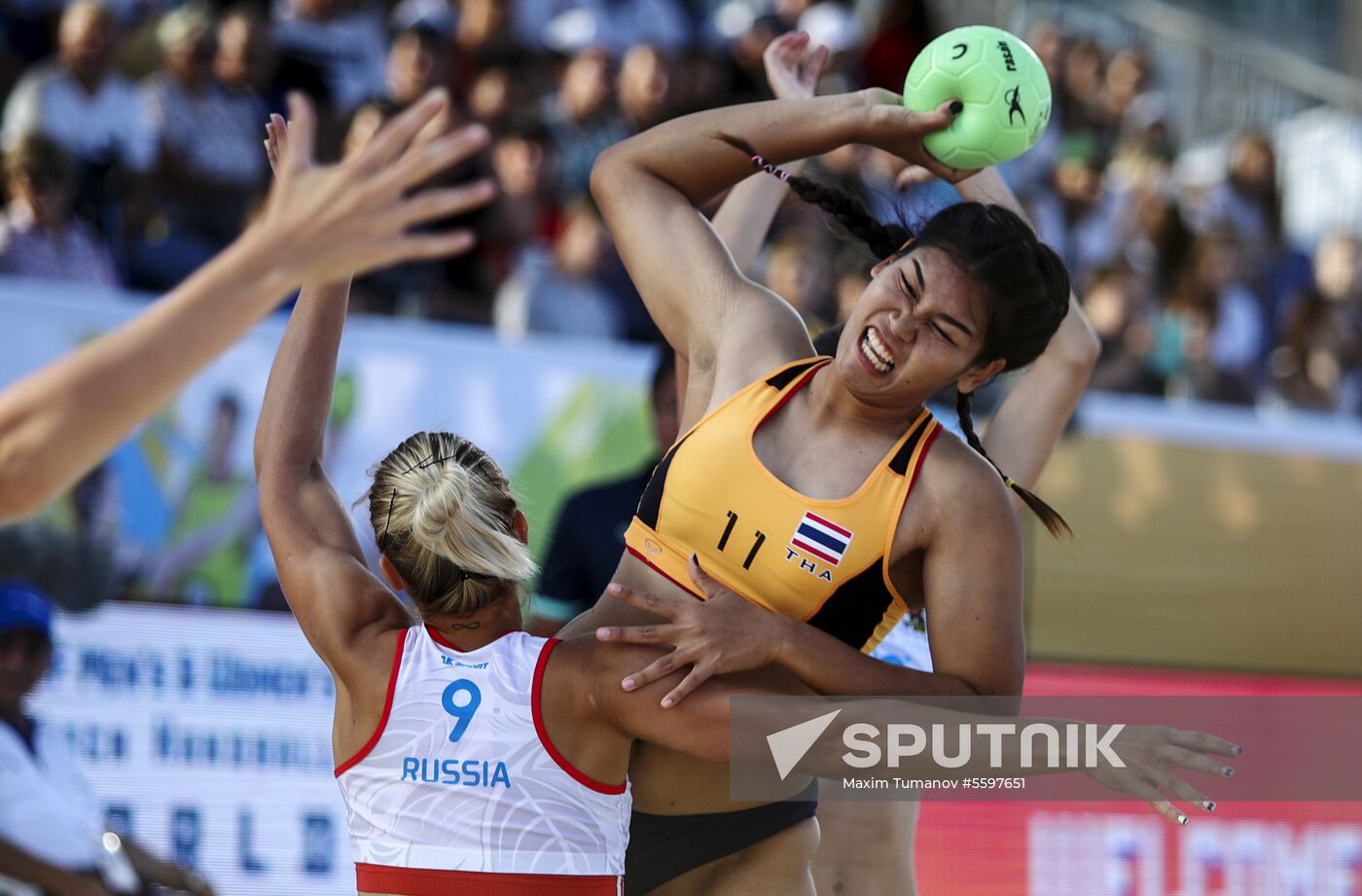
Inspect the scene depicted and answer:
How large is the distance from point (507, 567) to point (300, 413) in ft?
1.58

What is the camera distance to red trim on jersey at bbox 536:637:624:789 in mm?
2301

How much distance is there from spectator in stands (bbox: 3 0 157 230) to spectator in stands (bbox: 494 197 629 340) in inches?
63.7

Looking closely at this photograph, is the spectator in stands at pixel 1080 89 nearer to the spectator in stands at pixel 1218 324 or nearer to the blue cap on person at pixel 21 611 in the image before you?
the spectator in stands at pixel 1218 324

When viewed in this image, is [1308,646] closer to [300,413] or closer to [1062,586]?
[1062,586]

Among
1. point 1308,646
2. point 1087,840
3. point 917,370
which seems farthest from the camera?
point 1308,646

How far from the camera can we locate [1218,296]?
9258 mm

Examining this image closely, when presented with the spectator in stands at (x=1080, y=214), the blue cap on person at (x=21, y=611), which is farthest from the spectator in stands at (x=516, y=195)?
the spectator in stands at (x=1080, y=214)

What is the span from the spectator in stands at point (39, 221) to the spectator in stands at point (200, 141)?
42cm

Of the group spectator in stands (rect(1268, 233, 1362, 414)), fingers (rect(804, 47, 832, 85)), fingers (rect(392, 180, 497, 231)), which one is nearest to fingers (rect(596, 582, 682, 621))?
fingers (rect(392, 180, 497, 231))

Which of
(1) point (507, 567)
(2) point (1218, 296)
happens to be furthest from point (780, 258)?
(1) point (507, 567)

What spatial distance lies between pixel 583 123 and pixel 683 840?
17.8 feet

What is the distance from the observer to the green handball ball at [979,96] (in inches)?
105

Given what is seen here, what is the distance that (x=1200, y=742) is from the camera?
2.29 meters

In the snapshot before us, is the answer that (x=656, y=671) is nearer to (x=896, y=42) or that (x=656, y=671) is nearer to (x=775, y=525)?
(x=775, y=525)
